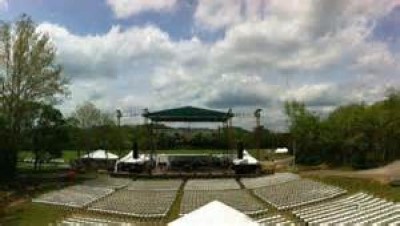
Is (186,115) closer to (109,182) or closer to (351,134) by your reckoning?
(109,182)

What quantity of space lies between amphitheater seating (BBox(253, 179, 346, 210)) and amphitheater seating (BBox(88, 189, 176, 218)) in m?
6.53

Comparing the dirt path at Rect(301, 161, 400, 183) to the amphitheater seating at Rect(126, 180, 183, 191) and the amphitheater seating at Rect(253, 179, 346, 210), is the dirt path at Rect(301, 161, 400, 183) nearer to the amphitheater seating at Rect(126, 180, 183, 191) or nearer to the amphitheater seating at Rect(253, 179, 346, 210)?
the amphitheater seating at Rect(253, 179, 346, 210)

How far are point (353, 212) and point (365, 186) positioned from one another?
1442cm

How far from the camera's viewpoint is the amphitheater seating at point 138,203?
109 ft

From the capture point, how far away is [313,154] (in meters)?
68.9

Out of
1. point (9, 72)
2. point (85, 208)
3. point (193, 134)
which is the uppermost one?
point (9, 72)

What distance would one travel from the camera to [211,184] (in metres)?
46.4

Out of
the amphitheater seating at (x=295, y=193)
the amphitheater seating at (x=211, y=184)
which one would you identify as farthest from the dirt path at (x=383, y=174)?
the amphitheater seating at (x=211, y=184)

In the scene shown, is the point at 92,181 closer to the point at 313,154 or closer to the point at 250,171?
the point at 250,171

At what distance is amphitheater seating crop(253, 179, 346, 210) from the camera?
35.7m

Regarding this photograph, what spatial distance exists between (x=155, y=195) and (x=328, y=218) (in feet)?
55.5

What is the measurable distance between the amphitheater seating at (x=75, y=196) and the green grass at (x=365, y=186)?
56.7 feet

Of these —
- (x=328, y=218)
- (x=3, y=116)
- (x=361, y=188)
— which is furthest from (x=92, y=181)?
(x=328, y=218)

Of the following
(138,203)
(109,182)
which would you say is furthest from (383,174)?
(109,182)
